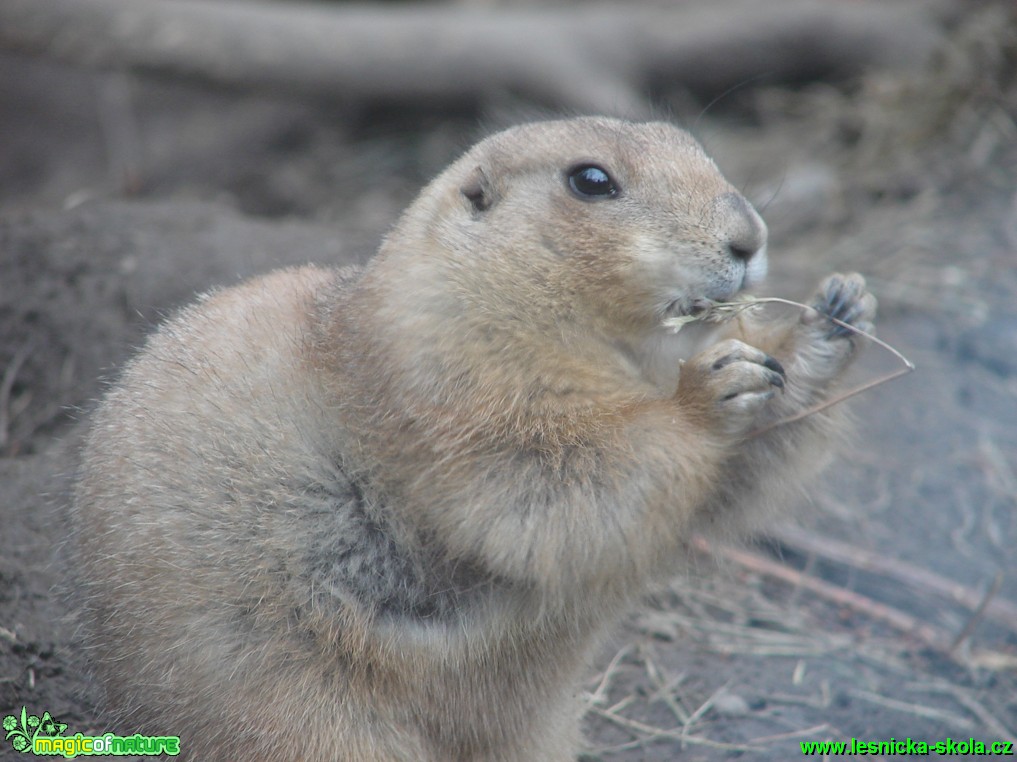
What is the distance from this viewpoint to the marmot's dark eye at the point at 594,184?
3732mm

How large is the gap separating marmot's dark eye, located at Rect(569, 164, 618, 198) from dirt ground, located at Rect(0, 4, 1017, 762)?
1.22 meters

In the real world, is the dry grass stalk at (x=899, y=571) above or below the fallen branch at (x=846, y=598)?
above

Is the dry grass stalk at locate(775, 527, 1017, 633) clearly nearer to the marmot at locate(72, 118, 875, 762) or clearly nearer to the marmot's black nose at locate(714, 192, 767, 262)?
the marmot at locate(72, 118, 875, 762)

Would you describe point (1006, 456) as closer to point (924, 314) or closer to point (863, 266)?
point (924, 314)

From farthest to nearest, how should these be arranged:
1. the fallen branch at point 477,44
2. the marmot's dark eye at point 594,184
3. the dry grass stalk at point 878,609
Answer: the fallen branch at point 477,44
the dry grass stalk at point 878,609
the marmot's dark eye at point 594,184

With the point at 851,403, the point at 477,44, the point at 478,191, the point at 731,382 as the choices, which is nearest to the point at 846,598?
the point at 851,403

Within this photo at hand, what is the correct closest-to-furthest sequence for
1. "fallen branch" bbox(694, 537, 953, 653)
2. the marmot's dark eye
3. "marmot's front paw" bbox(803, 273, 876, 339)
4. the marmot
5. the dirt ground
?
1. the marmot
2. the marmot's dark eye
3. "marmot's front paw" bbox(803, 273, 876, 339)
4. the dirt ground
5. "fallen branch" bbox(694, 537, 953, 653)

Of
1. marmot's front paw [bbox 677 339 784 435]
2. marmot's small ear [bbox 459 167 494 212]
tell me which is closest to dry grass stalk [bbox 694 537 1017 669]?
marmot's front paw [bbox 677 339 784 435]

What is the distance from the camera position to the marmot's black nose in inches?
140

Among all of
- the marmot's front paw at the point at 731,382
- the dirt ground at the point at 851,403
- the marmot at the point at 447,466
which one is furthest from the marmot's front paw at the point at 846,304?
the dirt ground at the point at 851,403

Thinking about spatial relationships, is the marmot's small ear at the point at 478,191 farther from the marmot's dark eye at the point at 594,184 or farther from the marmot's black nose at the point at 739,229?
the marmot's black nose at the point at 739,229

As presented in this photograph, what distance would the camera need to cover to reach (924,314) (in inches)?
267

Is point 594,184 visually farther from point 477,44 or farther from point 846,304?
point 477,44

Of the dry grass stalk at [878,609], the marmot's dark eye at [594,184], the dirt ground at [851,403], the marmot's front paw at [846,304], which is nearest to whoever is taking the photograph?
the marmot's dark eye at [594,184]
